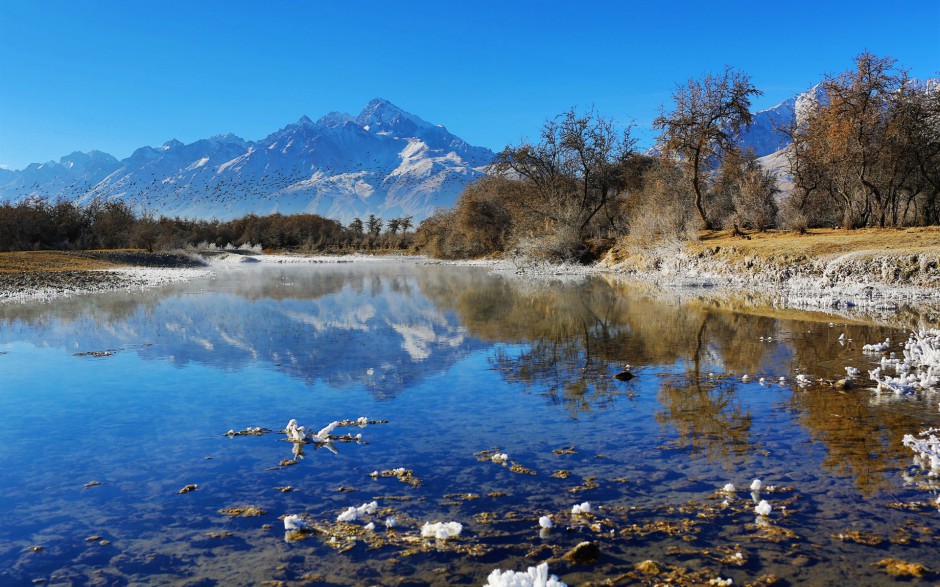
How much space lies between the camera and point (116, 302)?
19766 millimetres

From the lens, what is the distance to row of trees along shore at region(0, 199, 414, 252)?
145 feet

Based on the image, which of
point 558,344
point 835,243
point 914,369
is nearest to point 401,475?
point 558,344

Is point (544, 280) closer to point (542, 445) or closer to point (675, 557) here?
point (542, 445)

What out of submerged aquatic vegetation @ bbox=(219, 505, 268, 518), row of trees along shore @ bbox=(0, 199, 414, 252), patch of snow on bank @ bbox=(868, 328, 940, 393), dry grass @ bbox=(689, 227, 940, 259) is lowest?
submerged aquatic vegetation @ bbox=(219, 505, 268, 518)

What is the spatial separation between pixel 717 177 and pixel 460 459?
4869cm

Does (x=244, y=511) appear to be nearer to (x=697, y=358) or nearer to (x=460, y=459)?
(x=460, y=459)

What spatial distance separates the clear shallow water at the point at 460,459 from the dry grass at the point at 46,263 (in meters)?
19.8

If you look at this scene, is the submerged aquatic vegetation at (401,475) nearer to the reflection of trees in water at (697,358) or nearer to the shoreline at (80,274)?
the reflection of trees in water at (697,358)

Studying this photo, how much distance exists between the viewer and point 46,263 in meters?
30.9

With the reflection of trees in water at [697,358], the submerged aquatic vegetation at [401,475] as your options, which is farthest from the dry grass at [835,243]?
the submerged aquatic vegetation at [401,475]

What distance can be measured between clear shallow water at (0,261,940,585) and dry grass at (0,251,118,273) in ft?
64.8

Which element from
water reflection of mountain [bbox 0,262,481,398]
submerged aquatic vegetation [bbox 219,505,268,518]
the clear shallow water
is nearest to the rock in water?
the clear shallow water

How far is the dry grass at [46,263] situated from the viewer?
28469 mm

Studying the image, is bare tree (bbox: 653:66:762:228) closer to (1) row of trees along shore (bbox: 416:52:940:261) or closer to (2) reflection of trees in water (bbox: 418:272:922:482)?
(1) row of trees along shore (bbox: 416:52:940:261)
